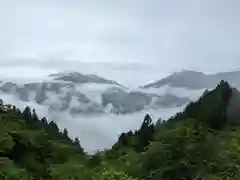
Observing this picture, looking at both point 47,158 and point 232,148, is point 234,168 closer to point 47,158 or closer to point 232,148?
point 232,148

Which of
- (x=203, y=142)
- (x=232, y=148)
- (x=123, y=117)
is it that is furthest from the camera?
(x=123, y=117)

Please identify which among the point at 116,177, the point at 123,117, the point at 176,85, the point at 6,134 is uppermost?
the point at 176,85

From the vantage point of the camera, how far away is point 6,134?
11.7m

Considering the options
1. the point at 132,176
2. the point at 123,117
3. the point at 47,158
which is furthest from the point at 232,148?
the point at 123,117

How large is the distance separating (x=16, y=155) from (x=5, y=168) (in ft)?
8.31

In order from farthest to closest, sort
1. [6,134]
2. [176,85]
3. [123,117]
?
[176,85]
[123,117]
[6,134]

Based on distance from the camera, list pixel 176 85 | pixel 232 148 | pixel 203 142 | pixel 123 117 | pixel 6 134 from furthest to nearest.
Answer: pixel 176 85 < pixel 123 117 < pixel 232 148 < pixel 203 142 < pixel 6 134

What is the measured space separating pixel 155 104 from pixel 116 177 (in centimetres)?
15862

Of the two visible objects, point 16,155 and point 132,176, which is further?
point 132,176

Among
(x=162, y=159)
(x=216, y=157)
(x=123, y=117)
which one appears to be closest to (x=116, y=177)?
(x=162, y=159)

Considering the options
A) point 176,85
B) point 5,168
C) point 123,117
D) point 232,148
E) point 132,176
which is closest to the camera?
point 5,168

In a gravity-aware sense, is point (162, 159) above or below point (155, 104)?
below

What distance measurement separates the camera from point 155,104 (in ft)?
571

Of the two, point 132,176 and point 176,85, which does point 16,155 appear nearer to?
point 132,176
